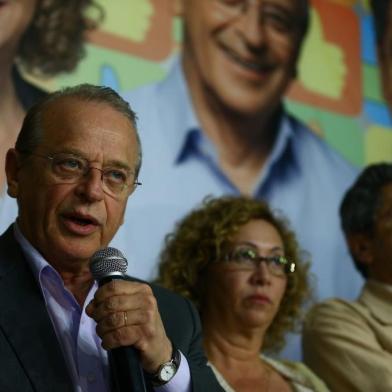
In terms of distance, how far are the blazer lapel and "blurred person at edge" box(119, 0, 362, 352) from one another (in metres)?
1.56

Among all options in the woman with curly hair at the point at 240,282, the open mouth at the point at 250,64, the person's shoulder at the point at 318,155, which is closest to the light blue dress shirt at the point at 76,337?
the woman with curly hair at the point at 240,282

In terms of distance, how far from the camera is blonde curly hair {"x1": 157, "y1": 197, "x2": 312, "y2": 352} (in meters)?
2.95

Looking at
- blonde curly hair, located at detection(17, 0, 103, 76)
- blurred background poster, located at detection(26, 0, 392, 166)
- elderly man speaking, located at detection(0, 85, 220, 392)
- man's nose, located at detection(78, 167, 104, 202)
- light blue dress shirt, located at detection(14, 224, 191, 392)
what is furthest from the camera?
blurred background poster, located at detection(26, 0, 392, 166)

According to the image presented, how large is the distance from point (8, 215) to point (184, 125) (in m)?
1.06

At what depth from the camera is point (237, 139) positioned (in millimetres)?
3943

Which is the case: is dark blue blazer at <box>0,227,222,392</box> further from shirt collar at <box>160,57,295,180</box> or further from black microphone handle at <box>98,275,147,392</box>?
shirt collar at <box>160,57,295,180</box>

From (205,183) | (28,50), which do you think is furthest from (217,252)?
(28,50)

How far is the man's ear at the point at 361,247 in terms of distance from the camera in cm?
333

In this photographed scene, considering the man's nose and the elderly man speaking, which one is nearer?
the elderly man speaking

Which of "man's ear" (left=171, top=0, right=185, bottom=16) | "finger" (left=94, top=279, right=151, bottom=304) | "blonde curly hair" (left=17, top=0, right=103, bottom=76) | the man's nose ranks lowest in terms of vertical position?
"finger" (left=94, top=279, right=151, bottom=304)

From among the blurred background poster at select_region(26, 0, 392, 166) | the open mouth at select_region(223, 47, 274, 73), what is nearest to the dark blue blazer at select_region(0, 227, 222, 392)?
the blurred background poster at select_region(26, 0, 392, 166)

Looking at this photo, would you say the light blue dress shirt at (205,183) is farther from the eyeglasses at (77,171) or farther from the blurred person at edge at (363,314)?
the eyeglasses at (77,171)

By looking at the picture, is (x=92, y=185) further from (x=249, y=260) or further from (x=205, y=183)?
(x=205, y=183)

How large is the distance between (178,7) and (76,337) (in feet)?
7.62
